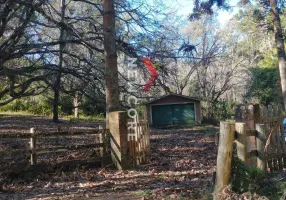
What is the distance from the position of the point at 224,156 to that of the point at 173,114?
2863 centimetres

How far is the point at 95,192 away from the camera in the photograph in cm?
695

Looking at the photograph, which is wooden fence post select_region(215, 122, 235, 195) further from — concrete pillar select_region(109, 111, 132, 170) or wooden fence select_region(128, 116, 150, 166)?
wooden fence select_region(128, 116, 150, 166)

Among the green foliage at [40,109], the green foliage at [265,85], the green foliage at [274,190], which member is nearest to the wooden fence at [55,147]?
the green foliage at [274,190]

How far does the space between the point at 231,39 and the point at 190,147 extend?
31.8m

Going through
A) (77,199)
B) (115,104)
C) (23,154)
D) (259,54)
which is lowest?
(77,199)

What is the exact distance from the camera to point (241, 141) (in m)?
5.25

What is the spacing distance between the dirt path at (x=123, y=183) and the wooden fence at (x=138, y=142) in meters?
0.32

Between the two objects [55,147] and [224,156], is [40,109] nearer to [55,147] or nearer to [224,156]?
[55,147]

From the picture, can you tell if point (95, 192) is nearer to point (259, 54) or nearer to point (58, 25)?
point (58, 25)

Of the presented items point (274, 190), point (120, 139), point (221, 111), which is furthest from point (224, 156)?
point (221, 111)

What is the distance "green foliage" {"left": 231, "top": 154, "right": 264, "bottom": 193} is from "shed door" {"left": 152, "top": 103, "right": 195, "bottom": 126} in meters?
28.1

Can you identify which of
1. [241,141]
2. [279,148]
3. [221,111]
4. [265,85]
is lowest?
[279,148]

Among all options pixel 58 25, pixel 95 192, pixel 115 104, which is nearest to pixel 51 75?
pixel 58 25

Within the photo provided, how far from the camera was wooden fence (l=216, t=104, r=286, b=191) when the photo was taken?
495 cm
